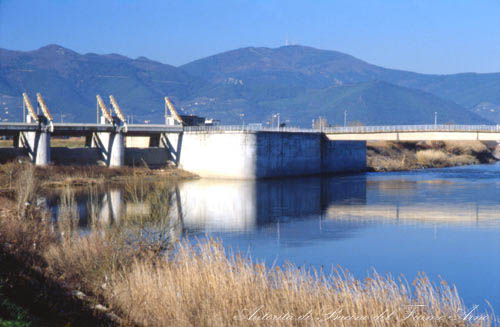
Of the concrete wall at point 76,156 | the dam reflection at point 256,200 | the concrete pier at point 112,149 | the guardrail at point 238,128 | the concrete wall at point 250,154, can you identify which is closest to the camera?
the dam reflection at point 256,200

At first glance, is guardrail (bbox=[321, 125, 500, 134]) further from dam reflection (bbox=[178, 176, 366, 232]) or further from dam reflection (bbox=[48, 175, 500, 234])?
dam reflection (bbox=[48, 175, 500, 234])

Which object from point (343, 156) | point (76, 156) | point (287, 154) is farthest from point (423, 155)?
point (76, 156)

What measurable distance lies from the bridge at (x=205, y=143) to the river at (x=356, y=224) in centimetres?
786

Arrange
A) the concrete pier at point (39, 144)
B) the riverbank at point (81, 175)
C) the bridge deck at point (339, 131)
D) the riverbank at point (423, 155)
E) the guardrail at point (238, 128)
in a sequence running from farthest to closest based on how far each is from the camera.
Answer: the riverbank at point (423, 155) < the bridge deck at point (339, 131) < the guardrail at point (238, 128) < the concrete pier at point (39, 144) < the riverbank at point (81, 175)

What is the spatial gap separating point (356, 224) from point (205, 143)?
1615 inches

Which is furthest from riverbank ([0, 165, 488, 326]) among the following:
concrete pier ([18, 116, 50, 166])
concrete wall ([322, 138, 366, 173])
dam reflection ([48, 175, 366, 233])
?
concrete wall ([322, 138, 366, 173])

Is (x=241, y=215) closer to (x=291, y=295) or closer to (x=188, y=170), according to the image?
(x=291, y=295)

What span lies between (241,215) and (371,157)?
225 ft

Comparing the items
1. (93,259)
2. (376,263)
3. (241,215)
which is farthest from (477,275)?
(241,215)

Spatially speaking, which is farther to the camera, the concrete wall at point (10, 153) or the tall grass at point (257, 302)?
the concrete wall at point (10, 153)

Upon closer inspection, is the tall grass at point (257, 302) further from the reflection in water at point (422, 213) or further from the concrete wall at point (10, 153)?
the concrete wall at point (10, 153)

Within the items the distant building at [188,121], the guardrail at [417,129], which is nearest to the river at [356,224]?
the guardrail at [417,129]

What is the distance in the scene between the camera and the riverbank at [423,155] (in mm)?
104050

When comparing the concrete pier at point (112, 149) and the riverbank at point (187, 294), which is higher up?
the concrete pier at point (112, 149)
